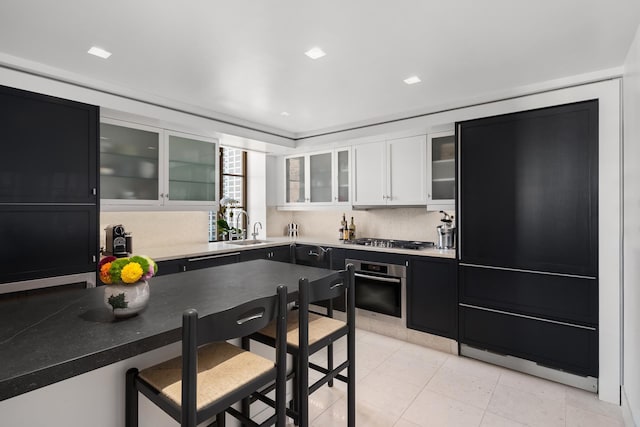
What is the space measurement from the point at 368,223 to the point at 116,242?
280 cm

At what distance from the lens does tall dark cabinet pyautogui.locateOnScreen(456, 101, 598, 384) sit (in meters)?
2.47

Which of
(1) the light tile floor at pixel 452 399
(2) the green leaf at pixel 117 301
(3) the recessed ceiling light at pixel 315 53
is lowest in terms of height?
(1) the light tile floor at pixel 452 399

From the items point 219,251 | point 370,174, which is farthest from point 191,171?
point 370,174

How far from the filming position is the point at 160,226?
A: 3682 mm

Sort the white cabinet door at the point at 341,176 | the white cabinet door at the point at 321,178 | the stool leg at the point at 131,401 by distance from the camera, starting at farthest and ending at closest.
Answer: the white cabinet door at the point at 321,178 < the white cabinet door at the point at 341,176 < the stool leg at the point at 131,401

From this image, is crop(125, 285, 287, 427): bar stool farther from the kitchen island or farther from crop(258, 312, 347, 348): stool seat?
crop(258, 312, 347, 348): stool seat

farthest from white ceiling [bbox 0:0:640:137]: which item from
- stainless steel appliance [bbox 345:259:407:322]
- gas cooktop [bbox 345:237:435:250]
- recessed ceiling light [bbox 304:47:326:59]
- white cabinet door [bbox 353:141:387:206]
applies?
stainless steel appliance [bbox 345:259:407:322]

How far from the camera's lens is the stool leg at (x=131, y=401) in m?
1.32

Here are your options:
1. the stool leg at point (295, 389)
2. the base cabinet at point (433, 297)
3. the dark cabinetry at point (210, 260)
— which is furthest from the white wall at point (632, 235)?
the dark cabinetry at point (210, 260)

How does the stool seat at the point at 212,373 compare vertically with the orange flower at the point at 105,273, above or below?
below

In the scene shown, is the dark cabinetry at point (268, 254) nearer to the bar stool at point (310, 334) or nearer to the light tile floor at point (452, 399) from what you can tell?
the light tile floor at point (452, 399)

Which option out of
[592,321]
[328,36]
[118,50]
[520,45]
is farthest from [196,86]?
[592,321]

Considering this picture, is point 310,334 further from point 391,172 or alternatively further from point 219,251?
point 391,172

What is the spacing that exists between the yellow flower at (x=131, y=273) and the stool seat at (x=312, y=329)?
28.3 inches
